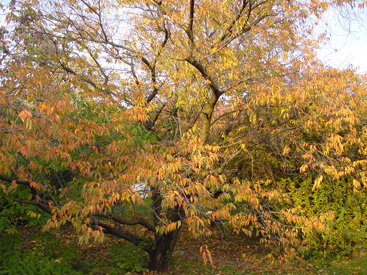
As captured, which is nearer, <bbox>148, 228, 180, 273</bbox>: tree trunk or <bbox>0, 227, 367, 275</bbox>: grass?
<bbox>0, 227, 367, 275</bbox>: grass

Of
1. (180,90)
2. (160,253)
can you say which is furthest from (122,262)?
(180,90)

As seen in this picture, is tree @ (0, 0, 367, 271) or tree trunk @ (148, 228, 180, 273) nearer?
tree @ (0, 0, 367, 271)

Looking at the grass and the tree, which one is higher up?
the tree

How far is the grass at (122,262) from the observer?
216 inches

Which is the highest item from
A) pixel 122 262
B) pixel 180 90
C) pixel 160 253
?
pixel 180 90

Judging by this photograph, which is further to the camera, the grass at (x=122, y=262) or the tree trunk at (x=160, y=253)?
the tree trunk at (x=160, y=253)

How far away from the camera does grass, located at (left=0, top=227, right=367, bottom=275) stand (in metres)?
5.48

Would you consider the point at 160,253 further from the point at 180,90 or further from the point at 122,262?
the point at 180,90

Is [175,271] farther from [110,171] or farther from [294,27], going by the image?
[294,27]

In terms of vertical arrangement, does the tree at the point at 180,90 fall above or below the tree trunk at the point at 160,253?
above

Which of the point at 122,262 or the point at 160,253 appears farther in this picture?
the point at 122,262

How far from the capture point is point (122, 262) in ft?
22.7

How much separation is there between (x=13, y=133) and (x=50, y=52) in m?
4.08

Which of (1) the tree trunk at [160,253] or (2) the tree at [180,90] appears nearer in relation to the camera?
(2) the tree at [180,90]
